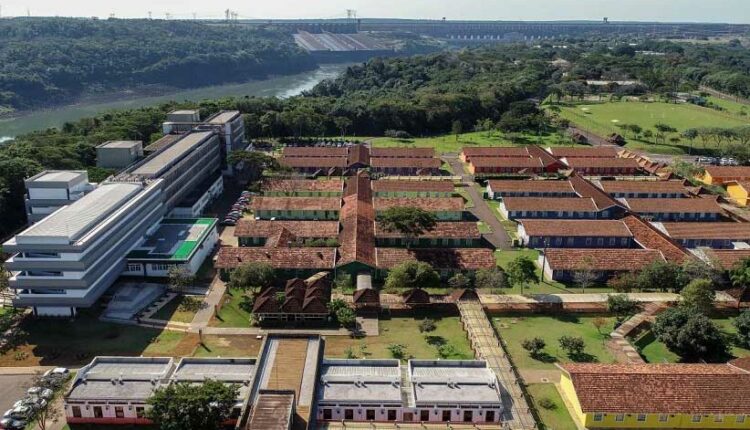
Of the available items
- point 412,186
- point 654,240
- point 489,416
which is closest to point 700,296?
point 654,240

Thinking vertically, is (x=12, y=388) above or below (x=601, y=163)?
below

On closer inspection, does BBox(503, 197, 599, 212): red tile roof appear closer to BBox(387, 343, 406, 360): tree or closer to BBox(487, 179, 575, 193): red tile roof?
BBox(487, 179, 575, 193): red tile roof

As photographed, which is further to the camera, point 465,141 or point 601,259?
point 465,141

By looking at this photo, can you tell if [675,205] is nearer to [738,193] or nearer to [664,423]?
[738,193]

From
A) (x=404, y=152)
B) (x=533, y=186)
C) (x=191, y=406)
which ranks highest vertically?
(x=404, y=152)

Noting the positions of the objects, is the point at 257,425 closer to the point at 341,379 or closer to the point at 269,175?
the point at 341,379

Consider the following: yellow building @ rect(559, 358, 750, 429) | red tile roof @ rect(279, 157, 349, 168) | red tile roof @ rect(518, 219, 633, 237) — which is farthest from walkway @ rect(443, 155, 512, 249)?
yellow building @ rect(559, 358, 750, 429)
